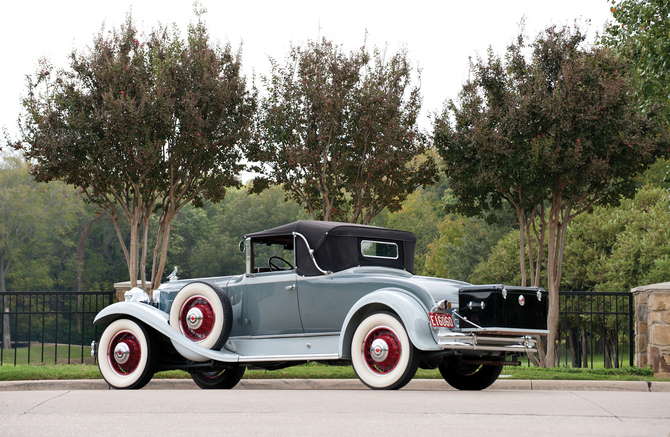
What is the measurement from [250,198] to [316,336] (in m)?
51.4

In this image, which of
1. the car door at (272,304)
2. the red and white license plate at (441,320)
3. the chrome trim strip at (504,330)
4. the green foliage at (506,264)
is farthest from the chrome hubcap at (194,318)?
the green foliage at (506,264)

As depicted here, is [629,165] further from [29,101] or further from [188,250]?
[188,250]

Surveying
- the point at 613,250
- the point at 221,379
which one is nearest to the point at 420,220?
the point at 613,250

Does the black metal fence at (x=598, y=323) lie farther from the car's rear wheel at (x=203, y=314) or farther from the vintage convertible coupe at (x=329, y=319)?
the car's rear wheel at (x=203, y=314)

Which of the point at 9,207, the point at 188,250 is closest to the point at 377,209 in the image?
the point at 9,207

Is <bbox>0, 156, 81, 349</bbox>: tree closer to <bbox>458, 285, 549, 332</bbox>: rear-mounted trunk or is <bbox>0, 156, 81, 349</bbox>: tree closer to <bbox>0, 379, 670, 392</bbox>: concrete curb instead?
<bbox>0, 379, 670, 392</bbox>: concrete curb

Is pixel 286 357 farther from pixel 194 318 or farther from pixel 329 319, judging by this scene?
pixel 194 318

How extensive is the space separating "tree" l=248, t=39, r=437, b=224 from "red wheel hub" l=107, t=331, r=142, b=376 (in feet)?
19.2

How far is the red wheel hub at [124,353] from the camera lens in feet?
29.1

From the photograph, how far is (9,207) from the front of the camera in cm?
4703

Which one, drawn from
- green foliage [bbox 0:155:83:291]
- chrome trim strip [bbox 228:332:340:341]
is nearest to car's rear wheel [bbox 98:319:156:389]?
chrome trim strip [bbox 228:332:340:341]

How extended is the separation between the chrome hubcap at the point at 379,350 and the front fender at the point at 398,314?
350 mm

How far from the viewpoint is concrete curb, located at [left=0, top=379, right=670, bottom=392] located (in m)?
9.29

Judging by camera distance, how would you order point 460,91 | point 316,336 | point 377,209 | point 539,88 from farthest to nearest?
point 377,209 < point 460,91 < point 539,88 < point 316,336
